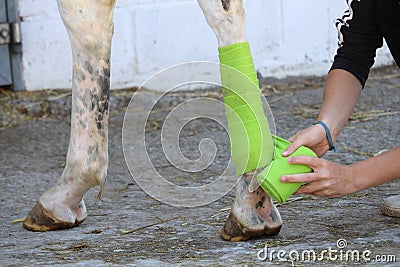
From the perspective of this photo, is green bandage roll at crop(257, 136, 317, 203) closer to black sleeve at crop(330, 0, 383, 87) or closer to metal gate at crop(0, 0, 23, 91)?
black sleeve at crop(330, 0, 383, 87)

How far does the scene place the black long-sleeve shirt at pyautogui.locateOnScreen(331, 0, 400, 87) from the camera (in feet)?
8.12

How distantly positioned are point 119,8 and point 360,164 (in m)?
2.74

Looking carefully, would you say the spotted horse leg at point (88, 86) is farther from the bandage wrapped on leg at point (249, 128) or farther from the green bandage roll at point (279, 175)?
the green bandage roll at point (279, 175)

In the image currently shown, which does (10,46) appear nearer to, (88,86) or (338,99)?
(88,86)

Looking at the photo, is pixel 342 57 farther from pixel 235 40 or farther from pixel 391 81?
pixel 391 81

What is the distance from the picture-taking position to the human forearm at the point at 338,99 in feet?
7.83

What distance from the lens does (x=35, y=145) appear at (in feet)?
12.6

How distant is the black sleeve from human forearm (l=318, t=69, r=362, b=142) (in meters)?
0.03

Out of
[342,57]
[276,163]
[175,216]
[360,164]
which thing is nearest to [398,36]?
[342,57]

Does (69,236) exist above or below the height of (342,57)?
below

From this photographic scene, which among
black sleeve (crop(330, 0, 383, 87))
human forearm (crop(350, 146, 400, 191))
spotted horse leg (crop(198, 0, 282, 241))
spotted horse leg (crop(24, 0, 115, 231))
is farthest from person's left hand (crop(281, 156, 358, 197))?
spotted horse leg (crop(24, 0, 115, 231))

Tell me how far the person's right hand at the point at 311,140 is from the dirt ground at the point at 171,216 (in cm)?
24

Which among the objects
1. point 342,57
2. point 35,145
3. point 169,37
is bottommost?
point 35,145

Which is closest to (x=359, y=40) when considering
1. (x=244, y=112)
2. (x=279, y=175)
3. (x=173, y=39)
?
(x=244, y=112)
